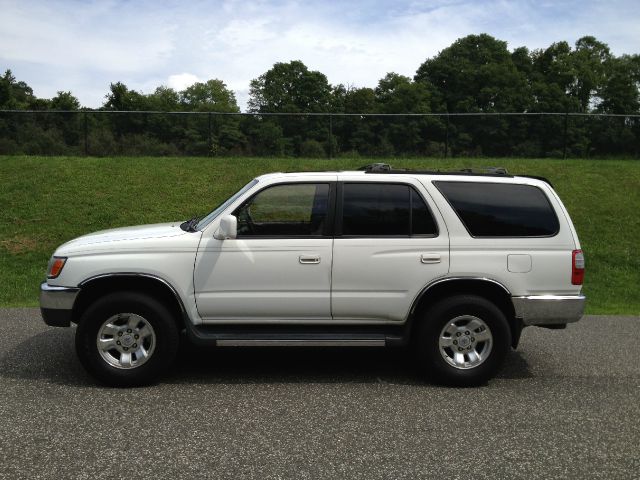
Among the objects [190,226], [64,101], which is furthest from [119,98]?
[190,226]

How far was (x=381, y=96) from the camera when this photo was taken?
83.5 metres

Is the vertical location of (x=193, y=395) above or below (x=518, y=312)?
→ below

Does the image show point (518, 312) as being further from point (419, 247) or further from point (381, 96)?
point (381, 96)

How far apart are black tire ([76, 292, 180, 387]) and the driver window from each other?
1.02m

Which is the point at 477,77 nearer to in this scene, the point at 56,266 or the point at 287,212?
the point at 287,212

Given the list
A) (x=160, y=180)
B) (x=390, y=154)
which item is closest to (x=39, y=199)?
(x=160, y=180)

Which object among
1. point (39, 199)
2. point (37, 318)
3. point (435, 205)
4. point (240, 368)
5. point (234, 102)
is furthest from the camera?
point (234, 102)

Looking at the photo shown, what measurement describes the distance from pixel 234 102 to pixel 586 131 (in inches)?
3966

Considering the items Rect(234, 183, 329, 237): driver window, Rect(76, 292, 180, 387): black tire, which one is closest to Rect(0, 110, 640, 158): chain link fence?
Rect(234, 183, 329, 237): driver window

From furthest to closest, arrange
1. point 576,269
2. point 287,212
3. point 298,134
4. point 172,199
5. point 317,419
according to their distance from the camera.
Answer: point 298,134
point 172,199
point 287,212
point 576,269
point 317,419

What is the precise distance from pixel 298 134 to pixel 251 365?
13.5 metres

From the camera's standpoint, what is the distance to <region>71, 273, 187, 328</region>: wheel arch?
561 centimetres

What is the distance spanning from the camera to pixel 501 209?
5.85 m

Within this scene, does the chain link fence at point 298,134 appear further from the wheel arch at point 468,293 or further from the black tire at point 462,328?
the black tire at point 462,328
